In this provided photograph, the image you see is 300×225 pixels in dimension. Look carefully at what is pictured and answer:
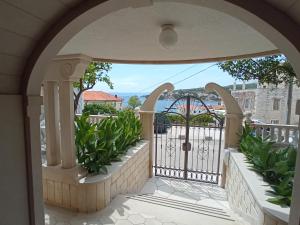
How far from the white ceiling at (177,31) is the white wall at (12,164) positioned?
915 millimetres

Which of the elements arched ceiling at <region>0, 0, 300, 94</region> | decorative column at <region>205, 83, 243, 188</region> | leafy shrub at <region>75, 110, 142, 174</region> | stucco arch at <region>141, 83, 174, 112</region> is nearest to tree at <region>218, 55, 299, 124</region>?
decorative column at <region>205, 83, 243, 188</region>

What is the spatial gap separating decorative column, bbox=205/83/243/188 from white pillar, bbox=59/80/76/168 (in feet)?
9.19

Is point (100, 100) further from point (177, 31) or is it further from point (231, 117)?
point (177, 31)

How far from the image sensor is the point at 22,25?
0.97m

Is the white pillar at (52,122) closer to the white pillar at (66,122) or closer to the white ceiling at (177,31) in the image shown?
the white pillar at (66,122)

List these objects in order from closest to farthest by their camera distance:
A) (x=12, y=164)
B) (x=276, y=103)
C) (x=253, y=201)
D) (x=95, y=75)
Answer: (x=12, y=164), (x=253, y=201), (x=95, y=75), (x=276, y=103)

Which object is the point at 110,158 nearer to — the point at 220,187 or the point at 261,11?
the point at 220,187

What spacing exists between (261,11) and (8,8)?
41.8 inches

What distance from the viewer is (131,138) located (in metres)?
4.36

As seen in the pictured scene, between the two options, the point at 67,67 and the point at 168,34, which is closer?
the point at 168,34

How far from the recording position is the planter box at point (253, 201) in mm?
1888

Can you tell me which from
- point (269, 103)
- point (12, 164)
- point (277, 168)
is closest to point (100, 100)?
point (269, 103)

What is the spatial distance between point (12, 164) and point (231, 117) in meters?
3.93

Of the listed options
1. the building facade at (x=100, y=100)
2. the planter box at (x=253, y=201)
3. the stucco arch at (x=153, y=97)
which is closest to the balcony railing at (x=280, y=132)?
the planter box at (x=253, y=201)
